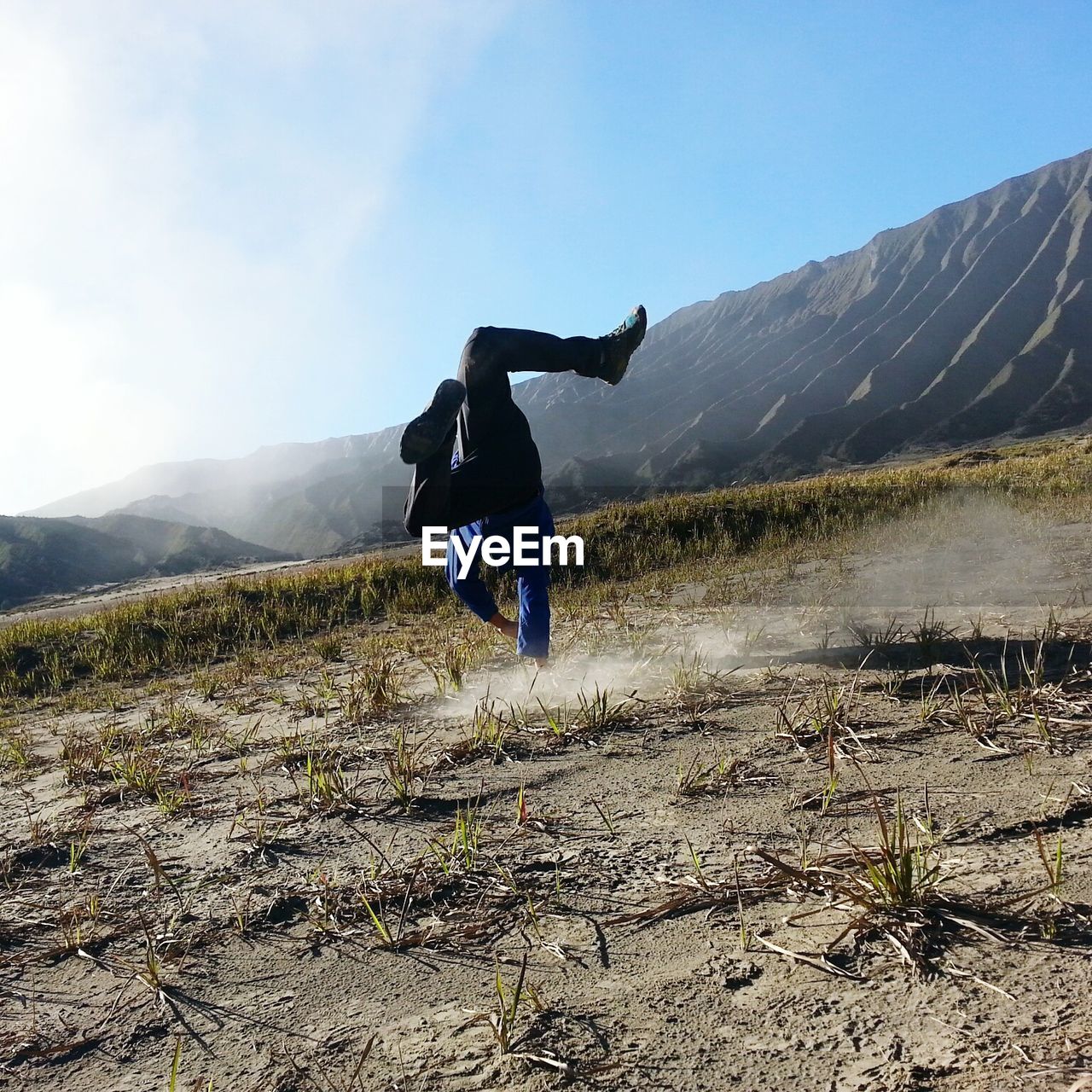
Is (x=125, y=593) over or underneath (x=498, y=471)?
underneath

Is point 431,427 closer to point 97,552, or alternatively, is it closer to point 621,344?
A: point 621,344

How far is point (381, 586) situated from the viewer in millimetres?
7910

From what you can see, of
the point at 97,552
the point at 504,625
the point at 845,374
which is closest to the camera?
the point at 504,625

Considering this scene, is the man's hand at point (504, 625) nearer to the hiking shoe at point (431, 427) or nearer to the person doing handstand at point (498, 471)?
the person doing handstand at point (498, 471)

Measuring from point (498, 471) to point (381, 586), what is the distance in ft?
15.4

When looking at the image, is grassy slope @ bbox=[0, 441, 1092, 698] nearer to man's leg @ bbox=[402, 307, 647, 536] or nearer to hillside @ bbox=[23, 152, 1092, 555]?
man's leg @ bbox=[402, 307, 647, 536]

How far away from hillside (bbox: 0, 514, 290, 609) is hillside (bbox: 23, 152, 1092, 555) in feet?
27.4

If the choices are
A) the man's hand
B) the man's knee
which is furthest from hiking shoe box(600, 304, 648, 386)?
the man's hand

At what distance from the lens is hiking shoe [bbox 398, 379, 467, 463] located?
9.98 ft

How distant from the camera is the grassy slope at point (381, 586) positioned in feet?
21.1

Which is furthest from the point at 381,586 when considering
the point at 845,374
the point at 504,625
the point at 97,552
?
the point at 845,374

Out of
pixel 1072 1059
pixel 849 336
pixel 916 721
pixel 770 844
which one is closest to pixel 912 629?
pixel 916 721

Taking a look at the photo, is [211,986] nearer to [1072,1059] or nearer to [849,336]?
[1072,1059]

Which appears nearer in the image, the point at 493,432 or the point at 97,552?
the point at 493,432
